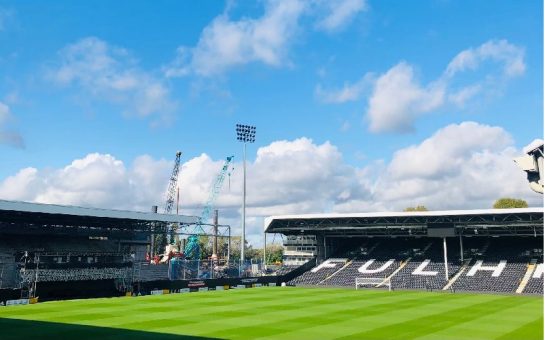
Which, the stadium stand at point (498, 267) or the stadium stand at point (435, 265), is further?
the stadium stand at point (435, 265)

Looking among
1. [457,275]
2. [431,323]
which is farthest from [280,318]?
[457,275]

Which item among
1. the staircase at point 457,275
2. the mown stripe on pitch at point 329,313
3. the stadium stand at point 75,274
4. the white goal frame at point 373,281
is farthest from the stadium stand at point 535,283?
the stadium stand at point 75,274

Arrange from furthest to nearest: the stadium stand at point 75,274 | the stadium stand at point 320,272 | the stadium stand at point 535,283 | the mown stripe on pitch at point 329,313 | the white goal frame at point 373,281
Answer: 1. the stadium stand at point 320,272
2. the white goal frame at point 373,281
3. the stadium stand at point 535,283
4. the stadium stand at point 75,274
5. the mown stripe on pitch at point 329,313

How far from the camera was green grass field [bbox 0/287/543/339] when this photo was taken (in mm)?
27484

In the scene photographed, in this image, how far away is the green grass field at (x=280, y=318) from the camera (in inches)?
1082

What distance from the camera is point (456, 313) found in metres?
37.8

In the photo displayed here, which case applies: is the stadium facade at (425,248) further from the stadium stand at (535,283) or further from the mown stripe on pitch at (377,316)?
the mown stripe on pitch at (377,316)

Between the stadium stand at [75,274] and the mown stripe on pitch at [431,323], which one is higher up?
the stadium stand at [75,274]

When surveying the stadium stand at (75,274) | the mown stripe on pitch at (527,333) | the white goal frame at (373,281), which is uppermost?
the stadium stand at (75,274)

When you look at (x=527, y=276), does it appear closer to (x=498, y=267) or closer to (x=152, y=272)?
(x=498, y=267)

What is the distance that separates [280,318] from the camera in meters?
34.2

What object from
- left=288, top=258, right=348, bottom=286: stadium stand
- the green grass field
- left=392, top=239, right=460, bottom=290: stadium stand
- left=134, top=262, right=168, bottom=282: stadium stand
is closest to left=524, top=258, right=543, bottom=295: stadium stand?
the green grass field

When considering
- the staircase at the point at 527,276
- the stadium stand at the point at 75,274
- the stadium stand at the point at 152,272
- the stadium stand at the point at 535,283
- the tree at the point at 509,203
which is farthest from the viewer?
the tree at the point at 509,203

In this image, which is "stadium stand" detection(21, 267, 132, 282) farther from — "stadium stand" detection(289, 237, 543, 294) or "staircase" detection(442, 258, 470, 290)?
"staircase" detection(442, 258, 470, 290)
